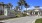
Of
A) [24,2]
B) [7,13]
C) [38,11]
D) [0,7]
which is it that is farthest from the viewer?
[24,2]

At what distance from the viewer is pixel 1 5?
55.0 meters

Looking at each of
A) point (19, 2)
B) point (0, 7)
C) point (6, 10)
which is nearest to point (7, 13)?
point (6, 10)

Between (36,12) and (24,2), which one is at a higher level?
(24,2)

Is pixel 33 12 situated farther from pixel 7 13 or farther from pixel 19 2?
pixel 7 13

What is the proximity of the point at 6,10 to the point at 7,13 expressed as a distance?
147 centimetres

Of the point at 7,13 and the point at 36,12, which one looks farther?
the point at 36,12

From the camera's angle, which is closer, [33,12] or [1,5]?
[1,5]

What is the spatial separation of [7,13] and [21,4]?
20611 millimetres

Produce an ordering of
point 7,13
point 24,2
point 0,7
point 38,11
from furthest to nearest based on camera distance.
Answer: point 24,2
point 38,11
point 0,7
point 7,13

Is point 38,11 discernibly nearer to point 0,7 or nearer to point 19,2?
point 19,2

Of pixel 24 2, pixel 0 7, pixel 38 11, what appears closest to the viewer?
pixel 0 7

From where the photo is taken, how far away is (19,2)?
67562mm

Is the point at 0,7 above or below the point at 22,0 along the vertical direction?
below

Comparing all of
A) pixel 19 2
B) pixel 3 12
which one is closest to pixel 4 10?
pixel 3 12
